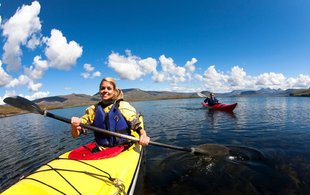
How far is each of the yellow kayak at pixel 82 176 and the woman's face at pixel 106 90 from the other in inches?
78.1

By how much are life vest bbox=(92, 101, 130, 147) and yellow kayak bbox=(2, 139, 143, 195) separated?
0.67 metres

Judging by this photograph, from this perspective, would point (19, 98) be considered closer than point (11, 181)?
Yes

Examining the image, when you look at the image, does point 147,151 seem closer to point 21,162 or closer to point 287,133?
point 21,162

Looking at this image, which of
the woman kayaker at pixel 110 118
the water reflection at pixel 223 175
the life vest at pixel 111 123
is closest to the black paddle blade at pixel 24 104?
the woman kayaker at pixel 110 118

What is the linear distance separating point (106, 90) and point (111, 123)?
1205 mm

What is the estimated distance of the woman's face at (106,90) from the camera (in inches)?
284

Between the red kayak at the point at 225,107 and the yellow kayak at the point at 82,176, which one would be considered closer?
the yellow kayak at the point at 82,176

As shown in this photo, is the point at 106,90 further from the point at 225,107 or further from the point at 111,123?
the point at 225,107

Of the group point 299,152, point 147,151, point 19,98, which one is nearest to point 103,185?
point 19,98

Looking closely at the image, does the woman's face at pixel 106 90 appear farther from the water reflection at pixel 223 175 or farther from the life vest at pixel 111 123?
the water reflection at pixel 223 175

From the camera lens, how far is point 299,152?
1126 cm

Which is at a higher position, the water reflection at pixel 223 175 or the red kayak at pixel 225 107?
the red kayak at pixel 225 107

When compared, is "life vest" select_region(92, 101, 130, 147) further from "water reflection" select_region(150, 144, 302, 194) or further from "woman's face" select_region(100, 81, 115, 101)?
"water reflection" select_region(150, 144, 302, 194)

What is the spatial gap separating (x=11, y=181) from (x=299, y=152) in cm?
1576
